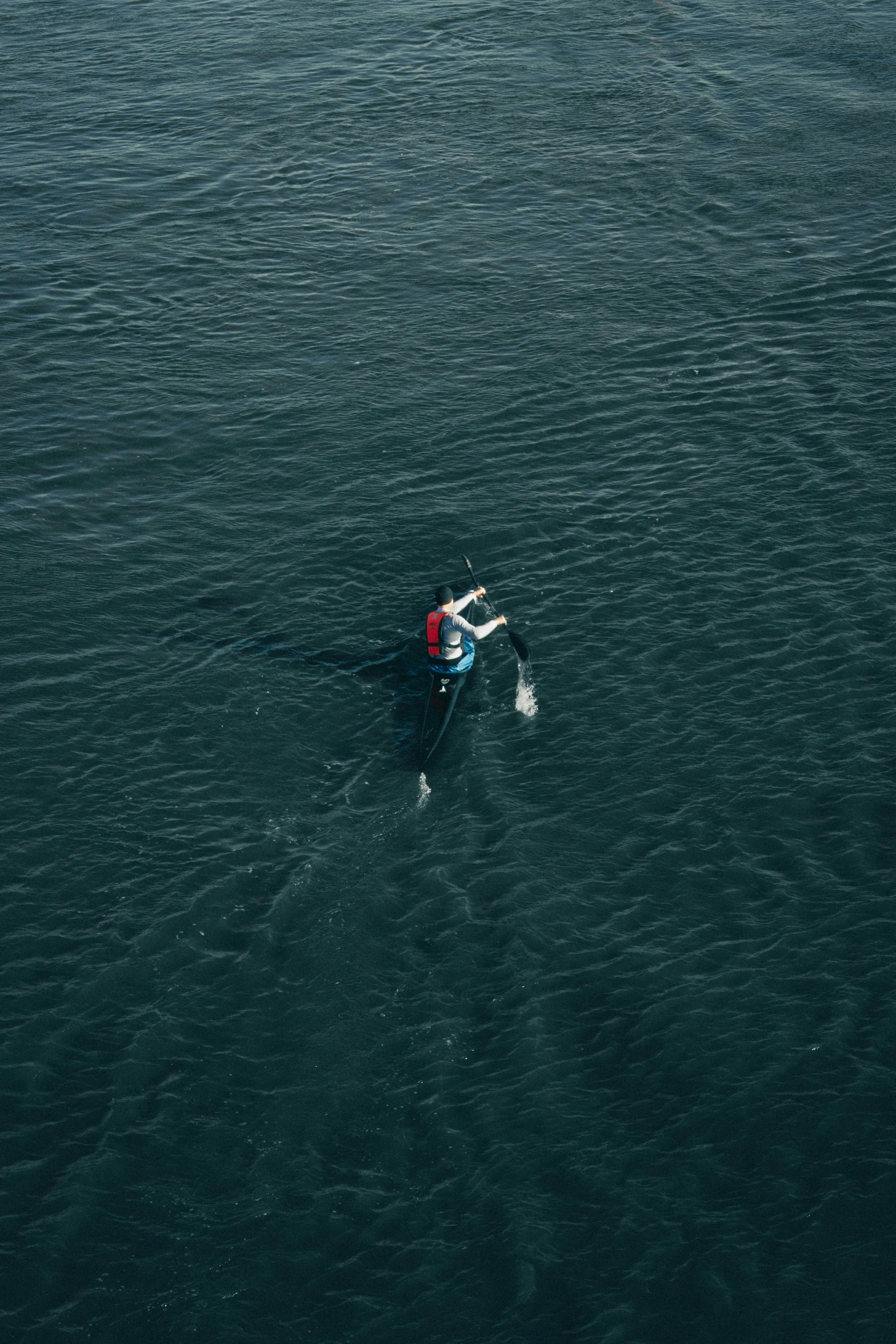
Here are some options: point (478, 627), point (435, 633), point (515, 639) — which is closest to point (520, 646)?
point (515, 639)

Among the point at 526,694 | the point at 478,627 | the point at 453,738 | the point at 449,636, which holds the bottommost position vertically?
the point at 453,738

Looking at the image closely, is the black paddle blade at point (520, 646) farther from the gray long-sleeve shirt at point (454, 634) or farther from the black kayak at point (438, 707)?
the black kayak at point (438, 707)

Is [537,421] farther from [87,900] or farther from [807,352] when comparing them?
[87,900]

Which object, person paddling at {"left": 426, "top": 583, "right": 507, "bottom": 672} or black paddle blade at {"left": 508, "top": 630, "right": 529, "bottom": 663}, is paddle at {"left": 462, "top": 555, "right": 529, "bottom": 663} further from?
person paddling at {"left": 426, "top": 583, "right": 507, "bottom": 672}

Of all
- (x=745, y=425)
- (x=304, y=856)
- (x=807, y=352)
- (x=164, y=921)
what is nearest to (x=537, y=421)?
(x=745, y=425)

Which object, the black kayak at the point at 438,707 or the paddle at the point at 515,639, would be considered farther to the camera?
the paddle at the point at 515,639

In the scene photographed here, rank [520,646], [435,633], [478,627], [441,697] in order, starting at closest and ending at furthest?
[435,633] < [441,697] < [520,646] < [478,627]

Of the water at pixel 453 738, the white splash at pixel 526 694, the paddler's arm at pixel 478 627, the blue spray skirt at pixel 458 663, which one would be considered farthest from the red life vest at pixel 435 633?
the white splash at pixel 526 694

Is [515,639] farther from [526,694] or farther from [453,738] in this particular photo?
[453,738]
